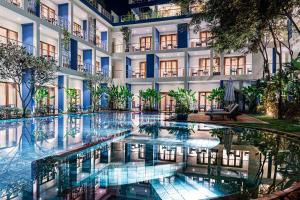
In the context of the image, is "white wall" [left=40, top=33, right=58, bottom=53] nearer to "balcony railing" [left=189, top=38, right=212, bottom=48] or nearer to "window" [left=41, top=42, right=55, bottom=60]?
"window" [left=41, top=42, right=55, bottom=60]

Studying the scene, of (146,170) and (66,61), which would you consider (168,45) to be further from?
(146,170)

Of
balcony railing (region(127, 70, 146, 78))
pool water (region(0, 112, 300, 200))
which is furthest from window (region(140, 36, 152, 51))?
pool water (region(0, 112, 300, 200))

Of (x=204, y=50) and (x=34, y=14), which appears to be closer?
(x=34, y=14)

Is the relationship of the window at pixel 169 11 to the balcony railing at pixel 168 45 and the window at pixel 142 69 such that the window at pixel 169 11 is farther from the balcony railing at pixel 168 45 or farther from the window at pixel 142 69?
the window at pixel 142 69

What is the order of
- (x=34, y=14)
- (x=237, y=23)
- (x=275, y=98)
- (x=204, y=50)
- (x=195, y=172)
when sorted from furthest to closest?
(x=204, y=50) → (x=34, y=14) → (x=275, y=98) → (x=237, y=23) → (x=195, y=172)

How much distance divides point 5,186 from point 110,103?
86.4ft

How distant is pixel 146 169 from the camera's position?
497 centimetres

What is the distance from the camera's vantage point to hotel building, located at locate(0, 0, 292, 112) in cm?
2143

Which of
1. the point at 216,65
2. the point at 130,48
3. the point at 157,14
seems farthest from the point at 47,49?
the point at 216,65

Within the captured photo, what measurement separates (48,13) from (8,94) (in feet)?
28.5

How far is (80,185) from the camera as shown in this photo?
3.90 m

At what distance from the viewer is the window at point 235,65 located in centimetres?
2808

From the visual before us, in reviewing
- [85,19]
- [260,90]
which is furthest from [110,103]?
[260,90]

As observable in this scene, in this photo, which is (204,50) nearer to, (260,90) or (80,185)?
(260,90)
